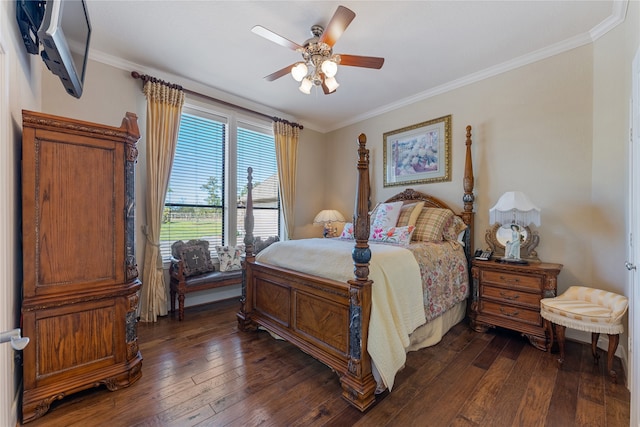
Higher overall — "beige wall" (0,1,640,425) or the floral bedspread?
"beige wall" (0,1,640,425)

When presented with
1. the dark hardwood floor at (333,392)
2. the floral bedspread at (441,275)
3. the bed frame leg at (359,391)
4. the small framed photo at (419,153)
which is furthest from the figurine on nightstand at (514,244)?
the bed frame leg at (359,391)

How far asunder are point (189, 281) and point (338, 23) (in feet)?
9.86

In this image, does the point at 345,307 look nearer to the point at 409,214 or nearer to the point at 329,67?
the point at 409,214

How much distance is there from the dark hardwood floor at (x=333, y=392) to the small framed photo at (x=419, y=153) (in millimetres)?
2156

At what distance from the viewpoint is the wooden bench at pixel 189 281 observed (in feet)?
9.92

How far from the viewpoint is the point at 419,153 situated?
376 centimetres

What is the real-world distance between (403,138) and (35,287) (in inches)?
162

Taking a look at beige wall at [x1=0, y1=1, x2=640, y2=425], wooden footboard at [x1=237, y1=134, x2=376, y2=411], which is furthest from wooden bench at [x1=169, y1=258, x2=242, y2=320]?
wooden footboard at [x1=237, y1=134, x2=376, y2=411]

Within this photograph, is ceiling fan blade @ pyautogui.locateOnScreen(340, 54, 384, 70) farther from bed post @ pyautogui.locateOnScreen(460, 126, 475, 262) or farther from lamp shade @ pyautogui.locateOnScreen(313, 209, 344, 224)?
lamp shade @ pyautogui.locateOnScreen(313, 209, 344, 224)

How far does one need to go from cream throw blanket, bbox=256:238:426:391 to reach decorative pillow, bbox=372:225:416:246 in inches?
22.6

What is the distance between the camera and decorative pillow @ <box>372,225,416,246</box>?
2836 mm

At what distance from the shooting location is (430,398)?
68.6 inches

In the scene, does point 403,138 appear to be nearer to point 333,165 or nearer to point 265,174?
point 333,165

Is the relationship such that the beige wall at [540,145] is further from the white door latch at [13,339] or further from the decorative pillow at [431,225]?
the white door latch at [13,339]
